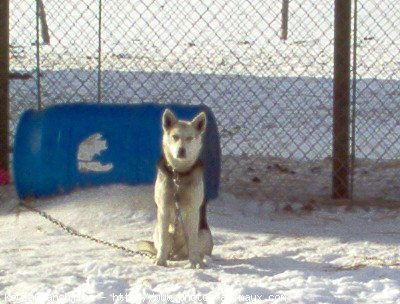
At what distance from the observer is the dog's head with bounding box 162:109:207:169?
590cm

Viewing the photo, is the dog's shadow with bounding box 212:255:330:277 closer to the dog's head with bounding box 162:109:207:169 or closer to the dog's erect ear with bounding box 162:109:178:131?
the dog's head with bounding box 162:109:207:169

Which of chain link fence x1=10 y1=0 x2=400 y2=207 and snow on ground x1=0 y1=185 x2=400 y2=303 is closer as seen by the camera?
snow on ground x1=0 y1=185 x2=400 y2=303

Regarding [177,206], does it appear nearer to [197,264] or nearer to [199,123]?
[197,264]

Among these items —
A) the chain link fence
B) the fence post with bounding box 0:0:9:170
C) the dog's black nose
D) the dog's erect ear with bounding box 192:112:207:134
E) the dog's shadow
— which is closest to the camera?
the dog's shadow

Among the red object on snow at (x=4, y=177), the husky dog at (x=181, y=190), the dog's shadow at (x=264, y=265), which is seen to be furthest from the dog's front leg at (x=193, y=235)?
the red object on snow at (x=4, y=177)

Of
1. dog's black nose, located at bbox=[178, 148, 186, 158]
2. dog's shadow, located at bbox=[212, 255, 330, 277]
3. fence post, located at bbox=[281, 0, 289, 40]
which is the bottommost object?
dog's shadow, located at bbox=[212, 255, 330, 277]

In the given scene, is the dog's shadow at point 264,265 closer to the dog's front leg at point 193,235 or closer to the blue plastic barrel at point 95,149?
the dog's front leg at point 193,235

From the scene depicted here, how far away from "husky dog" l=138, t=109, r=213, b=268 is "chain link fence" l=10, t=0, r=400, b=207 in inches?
79.3

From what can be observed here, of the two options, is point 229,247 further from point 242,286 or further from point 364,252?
point 242,286

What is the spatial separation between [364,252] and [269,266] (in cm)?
76

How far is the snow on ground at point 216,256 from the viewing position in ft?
17.1

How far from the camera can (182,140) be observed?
5930 millimetres

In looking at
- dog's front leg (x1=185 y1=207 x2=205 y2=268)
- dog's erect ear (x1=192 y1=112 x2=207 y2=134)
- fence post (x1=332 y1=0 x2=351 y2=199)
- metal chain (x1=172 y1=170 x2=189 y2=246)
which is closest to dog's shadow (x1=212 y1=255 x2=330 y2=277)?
dog's front leg (x1=185 y1=207 x2=205 y2=268)

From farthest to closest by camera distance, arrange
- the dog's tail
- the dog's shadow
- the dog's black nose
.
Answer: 1. the dog's tail
2. the dog's black nose
3. the dog's shadow
